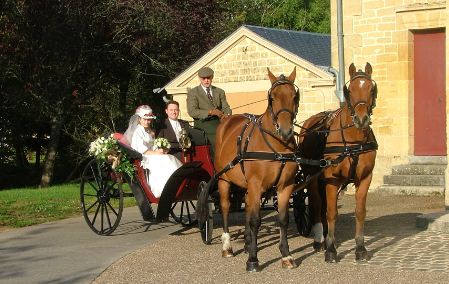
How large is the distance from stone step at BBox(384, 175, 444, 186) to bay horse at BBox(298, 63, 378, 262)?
23.3 feet

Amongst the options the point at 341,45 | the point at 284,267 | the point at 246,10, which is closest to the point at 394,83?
the point at 341,45

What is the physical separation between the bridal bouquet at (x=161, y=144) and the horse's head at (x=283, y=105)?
9.03 ft

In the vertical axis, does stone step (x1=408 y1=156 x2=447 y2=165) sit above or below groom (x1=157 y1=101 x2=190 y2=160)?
below

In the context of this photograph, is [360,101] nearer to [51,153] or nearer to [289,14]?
[51,153]

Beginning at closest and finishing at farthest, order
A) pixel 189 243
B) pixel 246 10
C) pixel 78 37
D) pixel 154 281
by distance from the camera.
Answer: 1. pixel 154 281
2. pixel 189 243
3. pixel 78 37
4. pixel 246 10

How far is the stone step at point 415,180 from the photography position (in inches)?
628

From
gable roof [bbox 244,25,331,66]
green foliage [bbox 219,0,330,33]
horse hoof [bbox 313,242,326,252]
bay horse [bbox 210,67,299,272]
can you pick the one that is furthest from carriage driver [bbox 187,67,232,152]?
green foliage [bbox 219,0,330,33]

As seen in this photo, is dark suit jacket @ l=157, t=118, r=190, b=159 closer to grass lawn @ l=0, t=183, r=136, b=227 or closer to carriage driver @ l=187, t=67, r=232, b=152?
carriage driver @ l=187, t=67, r=232, b=152

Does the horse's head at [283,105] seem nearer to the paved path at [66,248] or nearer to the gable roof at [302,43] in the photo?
the paved path at [66,248]

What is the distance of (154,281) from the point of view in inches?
317

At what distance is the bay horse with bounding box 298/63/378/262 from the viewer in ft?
28.0

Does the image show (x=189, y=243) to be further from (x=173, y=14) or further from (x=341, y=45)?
(x=173, y=14)

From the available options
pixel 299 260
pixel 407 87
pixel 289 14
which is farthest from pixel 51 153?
pixel 289 14

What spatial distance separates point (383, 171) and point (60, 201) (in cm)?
731
